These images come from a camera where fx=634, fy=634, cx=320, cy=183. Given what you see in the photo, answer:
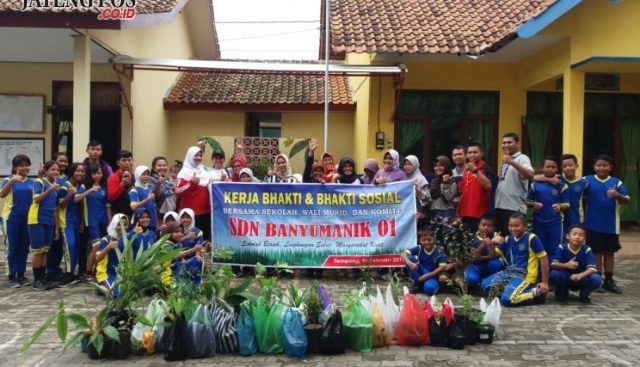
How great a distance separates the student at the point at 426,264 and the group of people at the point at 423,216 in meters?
0.01

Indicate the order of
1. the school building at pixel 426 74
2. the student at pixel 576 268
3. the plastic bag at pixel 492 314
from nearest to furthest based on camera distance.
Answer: the plastic bag at pixel 492 314 → the student at pixel 576 268 → the school building at pixel 426 74

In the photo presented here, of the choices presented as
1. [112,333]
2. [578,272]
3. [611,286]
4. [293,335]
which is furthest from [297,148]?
[112,333]

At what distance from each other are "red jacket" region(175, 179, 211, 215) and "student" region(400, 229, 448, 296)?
2757 millimetres

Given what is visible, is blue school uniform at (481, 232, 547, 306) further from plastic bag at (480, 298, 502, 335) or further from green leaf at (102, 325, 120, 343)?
green leaf at (102, 325, 120, 343)

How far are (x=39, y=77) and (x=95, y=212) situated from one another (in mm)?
6065

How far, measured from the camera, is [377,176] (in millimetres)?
8523

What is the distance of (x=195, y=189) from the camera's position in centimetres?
842

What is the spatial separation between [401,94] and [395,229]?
14.4 ft

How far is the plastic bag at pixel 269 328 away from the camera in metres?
5.27

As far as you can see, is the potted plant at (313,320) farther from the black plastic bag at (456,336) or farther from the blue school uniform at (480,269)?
the blue school uniform at (480,269)

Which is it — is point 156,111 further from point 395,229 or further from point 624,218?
point 624,218

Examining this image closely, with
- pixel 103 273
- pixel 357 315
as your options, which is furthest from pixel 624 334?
pixel 103 273

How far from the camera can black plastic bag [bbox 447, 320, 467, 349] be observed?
214 inches

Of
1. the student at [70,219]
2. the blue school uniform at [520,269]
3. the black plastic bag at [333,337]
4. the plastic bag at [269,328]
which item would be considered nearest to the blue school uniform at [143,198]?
the student at [70,219]
